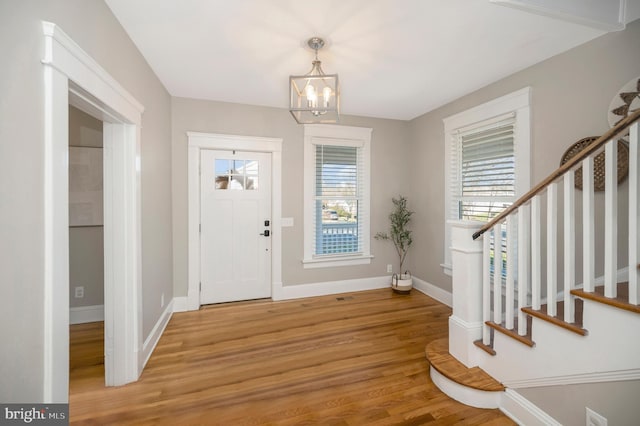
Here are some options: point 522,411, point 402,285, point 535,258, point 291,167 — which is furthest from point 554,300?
point 291,167

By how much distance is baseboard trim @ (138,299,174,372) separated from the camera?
2.24 metres

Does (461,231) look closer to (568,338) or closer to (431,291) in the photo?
(568,338)

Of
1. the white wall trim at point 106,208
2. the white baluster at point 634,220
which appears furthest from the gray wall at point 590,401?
the white wall trim at point 106,208

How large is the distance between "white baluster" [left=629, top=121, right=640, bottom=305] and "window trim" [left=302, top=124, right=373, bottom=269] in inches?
114

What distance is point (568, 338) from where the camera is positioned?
1.45 meters

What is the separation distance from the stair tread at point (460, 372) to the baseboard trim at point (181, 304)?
2.80 metres

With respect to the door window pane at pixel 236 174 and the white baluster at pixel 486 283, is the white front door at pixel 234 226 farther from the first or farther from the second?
the white baluster at pixel 486 283

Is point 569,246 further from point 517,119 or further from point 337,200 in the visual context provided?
point 337,200

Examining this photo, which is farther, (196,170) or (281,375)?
(196,170)

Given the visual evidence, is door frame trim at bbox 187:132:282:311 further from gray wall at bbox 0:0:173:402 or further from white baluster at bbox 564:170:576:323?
white baluster at bbox 564:170:576:323

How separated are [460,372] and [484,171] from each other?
2205 mm

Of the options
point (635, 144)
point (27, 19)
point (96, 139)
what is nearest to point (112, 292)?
point (27, 19)

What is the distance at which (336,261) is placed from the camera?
12.8 feet

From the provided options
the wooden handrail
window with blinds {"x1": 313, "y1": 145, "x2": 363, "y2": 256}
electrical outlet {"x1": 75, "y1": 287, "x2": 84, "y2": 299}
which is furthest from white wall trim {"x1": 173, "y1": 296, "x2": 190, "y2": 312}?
the wooden handrail
